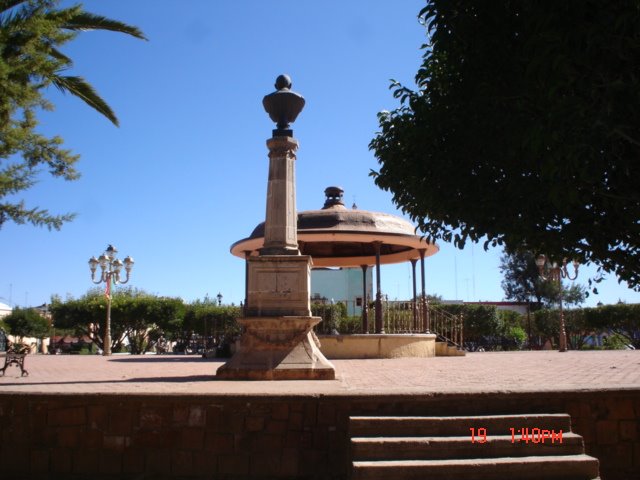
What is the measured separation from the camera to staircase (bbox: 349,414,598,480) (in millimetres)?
5004

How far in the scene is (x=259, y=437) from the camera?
592 cm

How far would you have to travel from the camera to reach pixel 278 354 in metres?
8.64

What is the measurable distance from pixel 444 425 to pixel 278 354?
3.55 meters

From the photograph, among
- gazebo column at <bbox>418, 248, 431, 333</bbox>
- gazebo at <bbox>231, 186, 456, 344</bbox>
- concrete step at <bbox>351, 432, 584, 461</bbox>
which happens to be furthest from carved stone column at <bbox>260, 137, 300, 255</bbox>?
gazebo column at <bbox>418, 248, 431, 333</bbox>

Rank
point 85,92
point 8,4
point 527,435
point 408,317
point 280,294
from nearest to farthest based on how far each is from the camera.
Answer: point 527,435 → point 280,294 → point 8,4 → point 85,92 → point 408,317

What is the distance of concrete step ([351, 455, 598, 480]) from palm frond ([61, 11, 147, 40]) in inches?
384

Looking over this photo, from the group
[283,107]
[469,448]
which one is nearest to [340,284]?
[283,107]

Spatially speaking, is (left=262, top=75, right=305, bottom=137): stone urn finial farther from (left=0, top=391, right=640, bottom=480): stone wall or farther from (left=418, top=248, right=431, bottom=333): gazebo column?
(left=418, top=248, right=431, bottom=333): gazebo column

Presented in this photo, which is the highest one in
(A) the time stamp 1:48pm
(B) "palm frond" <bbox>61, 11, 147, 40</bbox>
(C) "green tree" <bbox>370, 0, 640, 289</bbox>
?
(B) "palm frond" <bbox>61, 11, 147, 40</bbox>

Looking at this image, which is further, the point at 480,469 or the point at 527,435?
the point at 527,435

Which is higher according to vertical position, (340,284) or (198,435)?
(340,284)

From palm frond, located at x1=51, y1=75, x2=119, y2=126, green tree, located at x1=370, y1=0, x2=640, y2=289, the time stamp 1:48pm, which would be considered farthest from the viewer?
palm frond, located at x1=51, y1=75, x2=119, y2=126

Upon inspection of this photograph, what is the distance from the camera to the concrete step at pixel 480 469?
4945 millimetres

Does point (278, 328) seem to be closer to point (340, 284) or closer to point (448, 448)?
point (448, 448)
